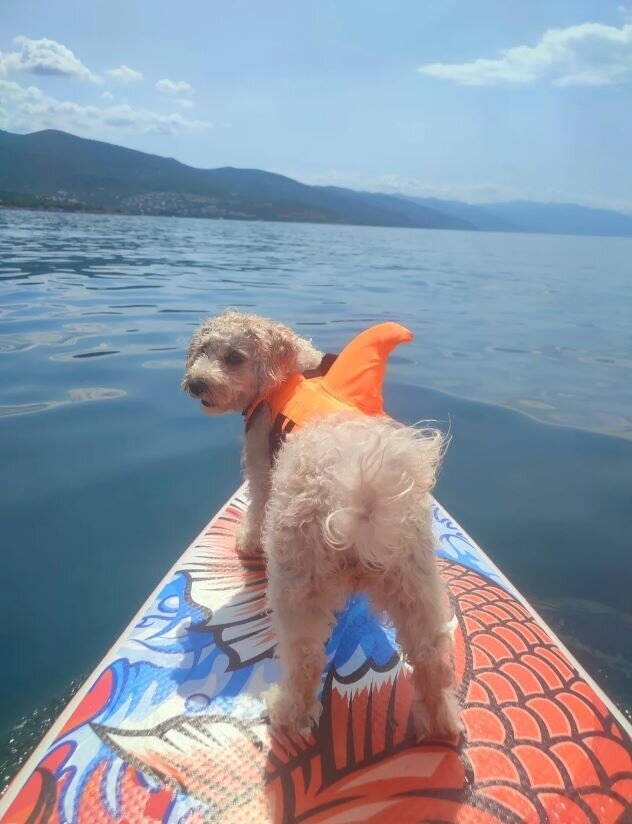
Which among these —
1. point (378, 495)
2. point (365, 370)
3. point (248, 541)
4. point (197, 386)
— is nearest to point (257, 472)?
point (248, 541)

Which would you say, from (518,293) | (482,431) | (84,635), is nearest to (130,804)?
(84,635)

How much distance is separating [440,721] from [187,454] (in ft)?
16.0

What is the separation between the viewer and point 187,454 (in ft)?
22.5

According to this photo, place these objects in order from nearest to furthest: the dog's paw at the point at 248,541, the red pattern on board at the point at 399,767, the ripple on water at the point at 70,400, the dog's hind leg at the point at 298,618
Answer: the red pattern on board at the point at 399,767
the dog's hind leg at the point at 298,618
the dog's paw at the point at 248,541
the ripple on water at the point at 70,400

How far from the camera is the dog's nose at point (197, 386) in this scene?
425cm

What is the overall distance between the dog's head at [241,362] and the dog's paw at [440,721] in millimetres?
2489

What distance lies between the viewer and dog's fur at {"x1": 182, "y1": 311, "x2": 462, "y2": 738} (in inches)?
89.4

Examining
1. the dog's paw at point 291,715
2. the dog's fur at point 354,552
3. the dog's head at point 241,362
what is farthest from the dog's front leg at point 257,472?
the dog's paw at point 291,715

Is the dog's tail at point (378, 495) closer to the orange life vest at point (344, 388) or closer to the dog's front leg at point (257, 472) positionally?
the orange life vest at point (344, 388)

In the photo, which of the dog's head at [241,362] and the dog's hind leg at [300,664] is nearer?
the dog's hind leg at [300,664]

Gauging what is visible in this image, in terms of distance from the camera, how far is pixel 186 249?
105 ft

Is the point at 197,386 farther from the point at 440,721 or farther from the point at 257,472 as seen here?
the point at 440,721

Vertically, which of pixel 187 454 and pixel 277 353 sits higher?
pixel 277 353

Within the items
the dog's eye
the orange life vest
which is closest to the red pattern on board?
the orange life vest
